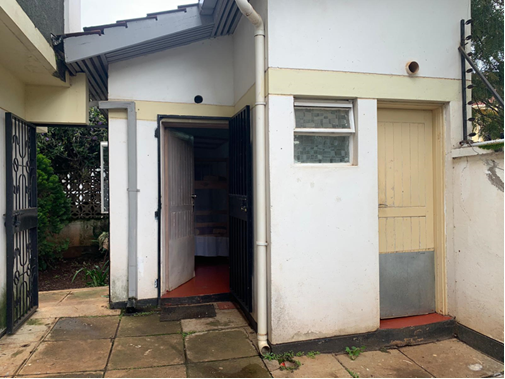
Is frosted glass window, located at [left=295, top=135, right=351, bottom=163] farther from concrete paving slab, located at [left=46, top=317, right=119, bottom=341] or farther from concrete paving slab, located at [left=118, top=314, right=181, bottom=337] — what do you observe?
concrete paving slab, located at [left=46, top=317, right=119, bottom=341]

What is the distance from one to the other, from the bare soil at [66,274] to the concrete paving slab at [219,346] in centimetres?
319

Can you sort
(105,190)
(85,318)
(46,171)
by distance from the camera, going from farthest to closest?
(105,190) < (46,171) < (85,318)

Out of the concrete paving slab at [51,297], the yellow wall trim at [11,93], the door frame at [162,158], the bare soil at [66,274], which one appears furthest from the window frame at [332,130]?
the bare soil at [66,274]

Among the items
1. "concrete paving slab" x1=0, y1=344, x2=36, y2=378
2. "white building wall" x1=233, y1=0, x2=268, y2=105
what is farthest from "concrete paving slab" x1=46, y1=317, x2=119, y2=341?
"white building wall" x1=233, y1=0, x2=268, y2=105

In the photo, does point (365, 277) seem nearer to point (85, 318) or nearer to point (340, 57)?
point (340, 57)

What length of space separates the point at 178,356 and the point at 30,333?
1.69m

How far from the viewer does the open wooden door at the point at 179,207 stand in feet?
15.8

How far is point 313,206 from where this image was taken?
10.8ft

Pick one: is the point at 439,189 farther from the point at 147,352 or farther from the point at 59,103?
the point at 59,103

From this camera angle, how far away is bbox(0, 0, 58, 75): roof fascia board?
2.60 meters

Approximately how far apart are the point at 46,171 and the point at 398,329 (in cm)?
609

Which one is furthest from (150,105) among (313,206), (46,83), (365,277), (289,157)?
(365,277)

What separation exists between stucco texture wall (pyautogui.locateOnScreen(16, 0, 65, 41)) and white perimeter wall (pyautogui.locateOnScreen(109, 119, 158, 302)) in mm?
1119

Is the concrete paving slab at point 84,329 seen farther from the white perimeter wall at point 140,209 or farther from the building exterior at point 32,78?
the building exterior at point 32,78
